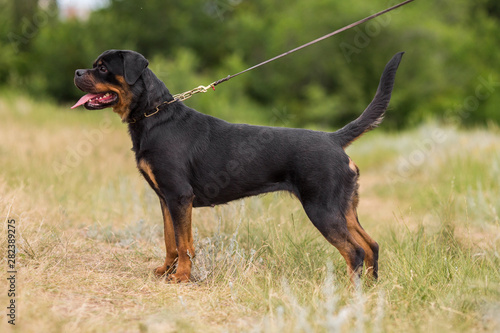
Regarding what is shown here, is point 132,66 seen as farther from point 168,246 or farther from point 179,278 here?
point 179,278

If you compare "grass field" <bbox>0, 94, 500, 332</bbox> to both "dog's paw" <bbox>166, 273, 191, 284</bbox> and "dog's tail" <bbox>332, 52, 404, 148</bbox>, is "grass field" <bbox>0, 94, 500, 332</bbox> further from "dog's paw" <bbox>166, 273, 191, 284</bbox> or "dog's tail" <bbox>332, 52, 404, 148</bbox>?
"dog's tail" <bbox>332, 52, 404, 148</bbox>

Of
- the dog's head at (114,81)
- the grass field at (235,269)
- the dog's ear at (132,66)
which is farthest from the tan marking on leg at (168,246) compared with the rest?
the dog's ear at (132,66)

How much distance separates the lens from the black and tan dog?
12.2 ft

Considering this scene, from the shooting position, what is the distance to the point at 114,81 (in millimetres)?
3871

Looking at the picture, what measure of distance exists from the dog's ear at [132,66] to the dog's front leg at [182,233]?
3.33 ft

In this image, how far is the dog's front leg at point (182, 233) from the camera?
3750 mm

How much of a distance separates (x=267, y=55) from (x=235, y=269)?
69.6 feet

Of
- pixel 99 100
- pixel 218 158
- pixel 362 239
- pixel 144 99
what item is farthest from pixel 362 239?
pixel 99 100

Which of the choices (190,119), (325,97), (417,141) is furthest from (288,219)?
(325,97)

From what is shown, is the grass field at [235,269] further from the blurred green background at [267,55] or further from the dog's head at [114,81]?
the blurred green background at [267,55]

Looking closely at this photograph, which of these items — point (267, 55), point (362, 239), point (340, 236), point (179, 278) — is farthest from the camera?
point (267, 55)

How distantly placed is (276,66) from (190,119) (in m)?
19.2

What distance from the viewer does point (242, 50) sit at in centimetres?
2366

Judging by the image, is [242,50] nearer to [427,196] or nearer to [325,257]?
[427,196]
